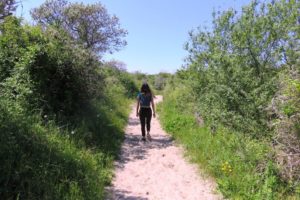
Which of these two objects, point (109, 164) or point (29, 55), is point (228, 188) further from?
point (29, 55)

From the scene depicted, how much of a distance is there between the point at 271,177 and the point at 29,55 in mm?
6097

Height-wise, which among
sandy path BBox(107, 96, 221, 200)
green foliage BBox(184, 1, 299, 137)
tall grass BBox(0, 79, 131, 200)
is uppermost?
green foliage BBox(184, 1, 299, 137)

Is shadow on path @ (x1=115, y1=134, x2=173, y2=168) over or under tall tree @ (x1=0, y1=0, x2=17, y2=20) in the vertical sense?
under

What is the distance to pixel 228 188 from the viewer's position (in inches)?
257

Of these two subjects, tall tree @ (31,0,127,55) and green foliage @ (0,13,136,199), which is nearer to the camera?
green foliage @ (0,13,136,199)

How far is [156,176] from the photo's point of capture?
25.3ft

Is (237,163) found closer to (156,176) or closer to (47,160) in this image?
(156,176)

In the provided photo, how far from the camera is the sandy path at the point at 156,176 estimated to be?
21.6 feet

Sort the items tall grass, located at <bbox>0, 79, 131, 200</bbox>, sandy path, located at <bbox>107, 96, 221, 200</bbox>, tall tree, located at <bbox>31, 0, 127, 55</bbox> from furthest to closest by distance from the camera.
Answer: tall tree, located at <bbox>31, 0, 127, 55</bbox> → sandy path, located at <bbox>107, 96, 221, 200</bbox> → tall grass, located at <bbox>0, 79, 131, 200</bbox>

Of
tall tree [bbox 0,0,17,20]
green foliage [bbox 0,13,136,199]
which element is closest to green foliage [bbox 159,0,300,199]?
green foliage [bbox 0,13,136,199]

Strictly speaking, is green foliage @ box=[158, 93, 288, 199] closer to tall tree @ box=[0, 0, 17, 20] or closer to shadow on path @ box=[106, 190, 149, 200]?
shadow on path @ box=[106, 190, 149, 200]

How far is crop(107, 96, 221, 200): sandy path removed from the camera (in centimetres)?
659

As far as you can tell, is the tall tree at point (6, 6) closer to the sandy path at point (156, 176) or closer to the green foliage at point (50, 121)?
the green foliage at point (50, 121)

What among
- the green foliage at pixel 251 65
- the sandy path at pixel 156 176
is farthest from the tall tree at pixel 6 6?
the green foliage at pixel 251 65
